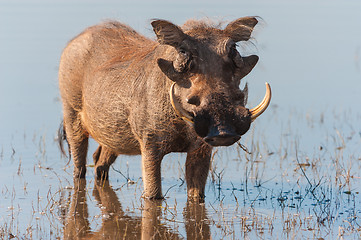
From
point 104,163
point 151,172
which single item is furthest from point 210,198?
point 104,163

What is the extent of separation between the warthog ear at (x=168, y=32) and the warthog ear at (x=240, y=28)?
419 mm

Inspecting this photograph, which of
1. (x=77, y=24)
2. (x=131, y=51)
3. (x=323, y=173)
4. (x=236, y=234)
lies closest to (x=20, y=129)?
(x=131, y=51)

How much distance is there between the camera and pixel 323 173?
7.60m

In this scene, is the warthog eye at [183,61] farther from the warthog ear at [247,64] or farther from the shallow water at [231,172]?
the shallow water at [231,172]

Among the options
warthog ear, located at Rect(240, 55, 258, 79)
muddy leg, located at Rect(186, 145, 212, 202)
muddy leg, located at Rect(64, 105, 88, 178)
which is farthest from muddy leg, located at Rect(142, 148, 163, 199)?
muddy leg, located at Rect(64, 105, 88, 178)

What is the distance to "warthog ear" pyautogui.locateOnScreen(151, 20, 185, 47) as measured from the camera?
5344 millimetres

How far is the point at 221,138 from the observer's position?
4852mm

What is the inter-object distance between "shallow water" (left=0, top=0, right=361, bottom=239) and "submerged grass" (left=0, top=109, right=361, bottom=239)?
0.01 m

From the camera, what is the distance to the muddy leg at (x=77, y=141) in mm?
7555

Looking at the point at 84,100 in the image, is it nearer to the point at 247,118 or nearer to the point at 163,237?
the point at 163,237

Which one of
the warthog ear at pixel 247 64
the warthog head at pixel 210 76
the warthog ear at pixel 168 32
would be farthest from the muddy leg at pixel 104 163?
the warthog ear at pixel 247 64

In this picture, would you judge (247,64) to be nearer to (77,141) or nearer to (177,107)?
(177,107)

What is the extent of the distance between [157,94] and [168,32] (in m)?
0.60

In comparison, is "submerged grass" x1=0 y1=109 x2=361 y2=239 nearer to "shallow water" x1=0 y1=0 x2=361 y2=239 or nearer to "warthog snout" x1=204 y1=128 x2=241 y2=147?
"shallow water" x1=0 y1=0 x2=361 y2=239
